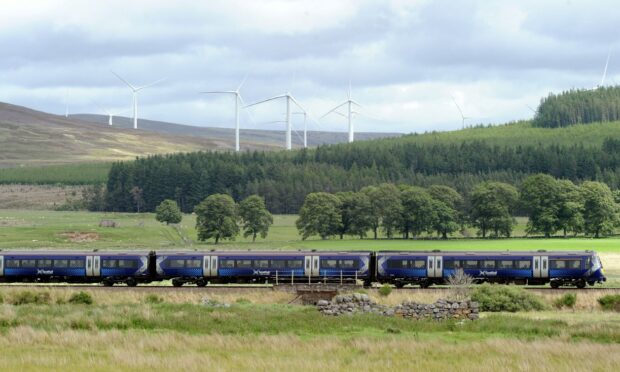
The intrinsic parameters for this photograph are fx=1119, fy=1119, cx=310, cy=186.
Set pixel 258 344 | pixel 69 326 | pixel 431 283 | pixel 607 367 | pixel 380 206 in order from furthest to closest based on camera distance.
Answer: pixel 380 206, pixel 431 283, pixel 69 326, pixel 258 344, pixel 607 367

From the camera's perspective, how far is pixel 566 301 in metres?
63.1

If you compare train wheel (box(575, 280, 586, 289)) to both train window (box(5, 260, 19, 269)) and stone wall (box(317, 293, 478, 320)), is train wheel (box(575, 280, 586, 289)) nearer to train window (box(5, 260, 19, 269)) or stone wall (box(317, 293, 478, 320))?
stone wall (box(317, 293, 478, 320))

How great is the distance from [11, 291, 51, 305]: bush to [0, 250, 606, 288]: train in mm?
15566

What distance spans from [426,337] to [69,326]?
15663 millimetres

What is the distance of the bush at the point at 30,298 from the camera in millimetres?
63281

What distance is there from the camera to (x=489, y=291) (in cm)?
6197

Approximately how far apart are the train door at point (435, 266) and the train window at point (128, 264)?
20.8 m

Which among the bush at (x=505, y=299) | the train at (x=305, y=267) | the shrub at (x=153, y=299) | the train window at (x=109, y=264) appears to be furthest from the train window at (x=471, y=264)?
the train window at (x=109, y=264)

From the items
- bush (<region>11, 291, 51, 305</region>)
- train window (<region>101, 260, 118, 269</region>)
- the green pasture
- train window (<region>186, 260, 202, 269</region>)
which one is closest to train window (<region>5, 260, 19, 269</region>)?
train window (<region>101, 260, 118, 269</region>)

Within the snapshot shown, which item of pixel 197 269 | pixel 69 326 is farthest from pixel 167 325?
pixel 197 269

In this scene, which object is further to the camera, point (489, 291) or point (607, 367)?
point (489, 291)

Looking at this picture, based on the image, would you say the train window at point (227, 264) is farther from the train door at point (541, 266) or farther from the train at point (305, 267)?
the train door at point (541, 266)

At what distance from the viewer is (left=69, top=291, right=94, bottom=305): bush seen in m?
62.5

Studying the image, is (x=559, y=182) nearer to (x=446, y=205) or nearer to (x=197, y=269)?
(x=446, y=205)
